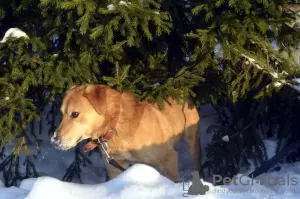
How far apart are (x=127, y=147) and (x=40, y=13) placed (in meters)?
1.91

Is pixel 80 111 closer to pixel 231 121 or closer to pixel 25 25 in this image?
pixel 25 25

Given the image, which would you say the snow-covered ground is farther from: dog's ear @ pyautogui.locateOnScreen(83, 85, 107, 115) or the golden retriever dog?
dog's ear @ pyautogui.locateOnScreen(83, 85, 107, 115)

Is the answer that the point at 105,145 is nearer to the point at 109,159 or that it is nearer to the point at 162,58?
the point at 109,159

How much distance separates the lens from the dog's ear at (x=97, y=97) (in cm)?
456

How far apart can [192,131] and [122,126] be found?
1174 mm

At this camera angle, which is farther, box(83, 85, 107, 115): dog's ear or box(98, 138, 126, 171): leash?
box(98, 138, 126, 171): leash

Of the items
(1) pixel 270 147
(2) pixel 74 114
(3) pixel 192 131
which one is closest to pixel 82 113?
(2) pixel 74 114

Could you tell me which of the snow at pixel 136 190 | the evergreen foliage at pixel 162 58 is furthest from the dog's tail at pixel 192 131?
the snow at pixel 136 190

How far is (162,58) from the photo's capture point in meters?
5.55

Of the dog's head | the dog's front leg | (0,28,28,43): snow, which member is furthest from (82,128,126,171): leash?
(0,28,28,43): snow

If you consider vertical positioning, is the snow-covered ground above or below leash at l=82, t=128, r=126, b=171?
above

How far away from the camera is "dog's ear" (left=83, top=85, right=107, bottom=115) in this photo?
4.56 metres

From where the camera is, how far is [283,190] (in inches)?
149

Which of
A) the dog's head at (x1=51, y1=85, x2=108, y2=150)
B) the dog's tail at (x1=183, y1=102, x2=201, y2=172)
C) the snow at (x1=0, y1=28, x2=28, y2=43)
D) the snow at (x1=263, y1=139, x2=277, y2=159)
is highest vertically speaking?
the snow at (x1=0, y1=28, x2=28, y2=43)
